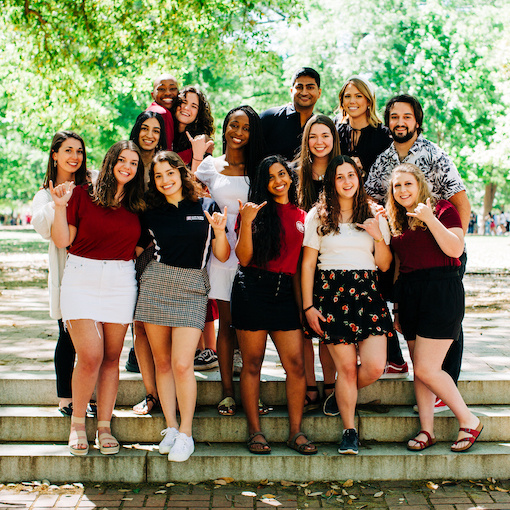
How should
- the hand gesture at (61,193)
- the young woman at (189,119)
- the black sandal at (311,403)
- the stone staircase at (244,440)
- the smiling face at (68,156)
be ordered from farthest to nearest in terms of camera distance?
the young woman at (189,119) → the black sandal at (311,403) → the smiling face at (68,156) → the stone staircase at (244,440) → the hand gesture at (61,193)

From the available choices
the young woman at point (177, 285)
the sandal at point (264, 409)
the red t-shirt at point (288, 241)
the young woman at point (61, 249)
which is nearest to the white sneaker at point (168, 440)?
the young woman at point (177, 285)

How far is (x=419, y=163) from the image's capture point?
4500 mm

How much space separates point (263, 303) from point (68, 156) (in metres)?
1.73

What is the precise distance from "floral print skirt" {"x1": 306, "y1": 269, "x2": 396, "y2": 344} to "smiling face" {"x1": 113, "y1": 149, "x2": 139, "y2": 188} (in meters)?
1.54

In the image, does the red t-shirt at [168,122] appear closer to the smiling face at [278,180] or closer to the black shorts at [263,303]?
the smiling face at [278,180]

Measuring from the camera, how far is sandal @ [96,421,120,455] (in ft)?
13.7

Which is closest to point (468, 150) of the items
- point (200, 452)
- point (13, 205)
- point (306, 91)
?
point (306, 91)

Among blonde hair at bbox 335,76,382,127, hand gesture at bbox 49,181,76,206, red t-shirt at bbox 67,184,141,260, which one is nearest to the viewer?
hand gesture at bbox 49,181,76,206

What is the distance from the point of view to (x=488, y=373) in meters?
5.00

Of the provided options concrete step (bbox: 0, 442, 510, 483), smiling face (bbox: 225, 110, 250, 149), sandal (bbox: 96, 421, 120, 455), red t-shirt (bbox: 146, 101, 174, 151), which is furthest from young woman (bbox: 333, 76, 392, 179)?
sandal (bbox: 96, 421, 120, 455)

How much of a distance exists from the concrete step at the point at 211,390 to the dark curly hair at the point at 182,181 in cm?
142

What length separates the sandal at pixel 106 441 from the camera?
A: 4.18 meters

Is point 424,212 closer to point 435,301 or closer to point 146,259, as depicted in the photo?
point 435,301

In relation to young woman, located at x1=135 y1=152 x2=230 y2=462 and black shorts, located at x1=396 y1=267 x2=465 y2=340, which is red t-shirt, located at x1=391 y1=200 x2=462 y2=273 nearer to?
black shorts, located at x1=396 y1=267 x2=465 y2=340
